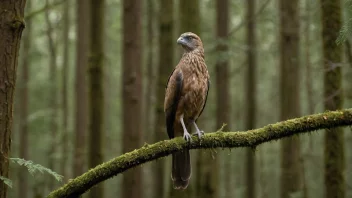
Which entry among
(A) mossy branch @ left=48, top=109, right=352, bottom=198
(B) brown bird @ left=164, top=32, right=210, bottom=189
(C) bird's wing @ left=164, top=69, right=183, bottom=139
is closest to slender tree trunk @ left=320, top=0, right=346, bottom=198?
(B) brown bird @ left=164, top=32, right=210, bottom=189

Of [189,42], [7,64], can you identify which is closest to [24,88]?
[189,42]

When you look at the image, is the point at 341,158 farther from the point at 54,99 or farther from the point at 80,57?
the point at 54,99

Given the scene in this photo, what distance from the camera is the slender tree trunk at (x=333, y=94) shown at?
6.25 meters

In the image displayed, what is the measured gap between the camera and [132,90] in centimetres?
802

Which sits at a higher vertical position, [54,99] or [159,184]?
[54,99]

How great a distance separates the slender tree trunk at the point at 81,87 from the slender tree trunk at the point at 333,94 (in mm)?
7825

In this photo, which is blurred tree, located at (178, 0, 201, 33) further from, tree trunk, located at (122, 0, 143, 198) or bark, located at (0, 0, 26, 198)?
bark, located at (0, 0, 26, 198)

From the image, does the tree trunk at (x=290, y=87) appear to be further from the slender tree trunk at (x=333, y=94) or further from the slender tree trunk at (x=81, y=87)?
the slender tree trunk at (x=81, y=87)

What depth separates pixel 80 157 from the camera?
12.7 meters

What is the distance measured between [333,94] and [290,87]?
3500 millimetres

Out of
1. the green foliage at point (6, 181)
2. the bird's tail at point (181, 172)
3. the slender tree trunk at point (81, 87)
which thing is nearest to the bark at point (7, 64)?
the green foliage at point (6, 181)

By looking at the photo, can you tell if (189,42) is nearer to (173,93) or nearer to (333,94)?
(173,93)

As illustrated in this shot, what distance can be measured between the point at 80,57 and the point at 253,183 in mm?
6858

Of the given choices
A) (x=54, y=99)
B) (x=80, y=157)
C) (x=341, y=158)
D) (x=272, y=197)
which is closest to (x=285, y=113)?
(x=341, y=158)
